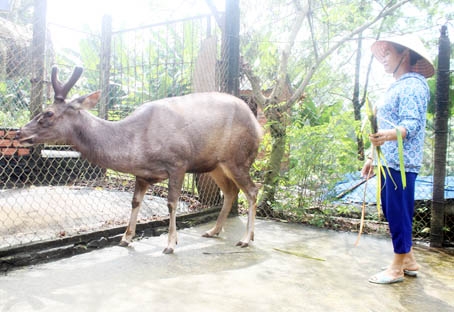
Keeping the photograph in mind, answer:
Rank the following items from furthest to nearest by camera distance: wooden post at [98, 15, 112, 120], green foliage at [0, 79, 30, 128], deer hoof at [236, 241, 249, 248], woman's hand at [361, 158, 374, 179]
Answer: wooden post at [98, 15, 112, 120], green foliage at [0, 79, 30, 128], deer hoof at [236, 241, 249, 248], woman's hand at [361, 158, 374, 179]

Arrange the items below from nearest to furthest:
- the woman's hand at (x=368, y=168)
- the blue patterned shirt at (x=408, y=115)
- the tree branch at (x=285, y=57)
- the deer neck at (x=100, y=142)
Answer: the blue patterned shirt at (x=408, y=115), the woman's hand at (x=368, y=168), the deer neck at (x=100, y=142), the tree branch at (x=285, y=57)

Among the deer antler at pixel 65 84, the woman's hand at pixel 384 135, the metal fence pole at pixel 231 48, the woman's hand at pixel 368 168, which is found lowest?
the woman's hand at pixel 368 168

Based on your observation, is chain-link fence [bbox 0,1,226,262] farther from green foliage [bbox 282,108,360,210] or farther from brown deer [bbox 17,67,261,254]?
green foliage [bbox 282,108,360,210]

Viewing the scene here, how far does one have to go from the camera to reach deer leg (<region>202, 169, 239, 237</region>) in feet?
15.4

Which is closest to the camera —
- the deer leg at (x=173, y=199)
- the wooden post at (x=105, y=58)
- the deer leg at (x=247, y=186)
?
the deer leg at (x=173, y=199)

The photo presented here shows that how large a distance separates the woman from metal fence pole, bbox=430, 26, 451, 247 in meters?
1.45

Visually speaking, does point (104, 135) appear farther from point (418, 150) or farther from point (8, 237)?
point (418, 150)

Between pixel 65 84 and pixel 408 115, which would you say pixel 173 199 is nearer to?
pixel 65 84

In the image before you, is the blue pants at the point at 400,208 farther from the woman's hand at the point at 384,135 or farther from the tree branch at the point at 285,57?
the tree branch at the point at 285,57

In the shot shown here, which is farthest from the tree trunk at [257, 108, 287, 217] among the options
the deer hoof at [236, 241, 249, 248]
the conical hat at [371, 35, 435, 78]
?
the conical hat at [371, 35, 435, 78]

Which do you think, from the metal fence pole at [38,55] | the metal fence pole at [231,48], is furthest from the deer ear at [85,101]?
the metal fence pole at [231,48]

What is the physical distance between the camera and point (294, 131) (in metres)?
5.57

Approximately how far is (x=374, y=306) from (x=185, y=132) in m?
2.40

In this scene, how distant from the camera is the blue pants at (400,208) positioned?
10.7ft
